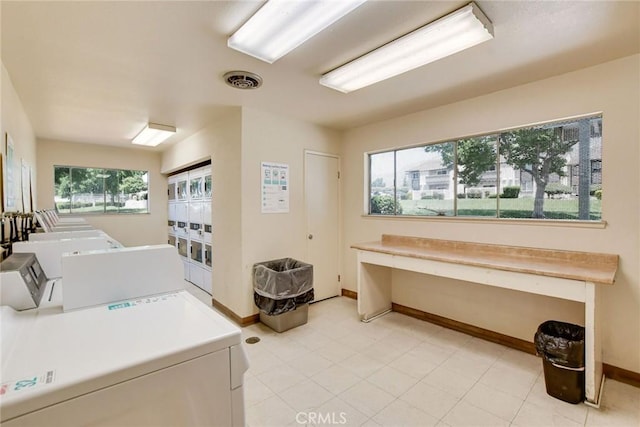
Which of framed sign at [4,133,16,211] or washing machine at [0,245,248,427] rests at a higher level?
framed sign at [4,133,16,211]

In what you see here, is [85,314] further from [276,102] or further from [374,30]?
[276,102]

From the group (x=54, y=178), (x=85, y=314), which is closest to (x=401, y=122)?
(x=85, y=314)

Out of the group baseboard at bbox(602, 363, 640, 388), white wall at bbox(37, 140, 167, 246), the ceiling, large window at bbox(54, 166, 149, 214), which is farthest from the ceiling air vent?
large window at bbox(54, 166, 149, 214)

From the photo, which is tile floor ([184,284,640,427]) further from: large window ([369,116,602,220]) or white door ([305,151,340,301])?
large window ([369,116,602,220])

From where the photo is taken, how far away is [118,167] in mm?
5566

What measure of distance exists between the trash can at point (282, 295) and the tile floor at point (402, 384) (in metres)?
0.16

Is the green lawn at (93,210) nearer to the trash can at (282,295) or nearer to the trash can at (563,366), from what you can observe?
the trash can at (282,295)

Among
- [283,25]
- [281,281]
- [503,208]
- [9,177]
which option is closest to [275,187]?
[281,281]

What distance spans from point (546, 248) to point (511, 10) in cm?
195

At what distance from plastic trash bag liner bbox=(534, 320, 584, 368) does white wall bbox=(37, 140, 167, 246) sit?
6255 mm

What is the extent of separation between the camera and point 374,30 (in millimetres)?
1897

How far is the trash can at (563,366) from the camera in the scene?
205cm

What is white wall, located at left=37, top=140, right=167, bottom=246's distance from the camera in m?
4.92

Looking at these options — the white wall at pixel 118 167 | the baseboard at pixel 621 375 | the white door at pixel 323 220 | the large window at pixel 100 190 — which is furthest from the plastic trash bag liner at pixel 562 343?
the large window at pixel 100 190
